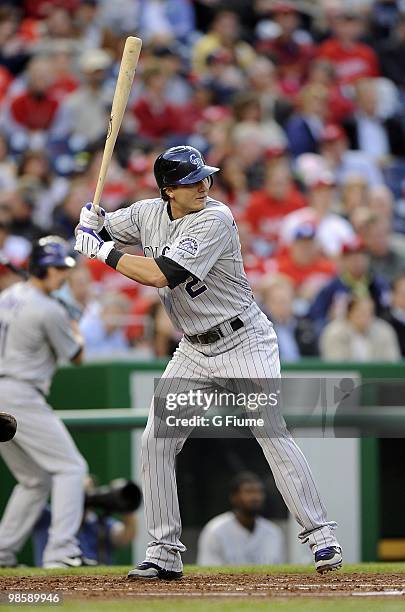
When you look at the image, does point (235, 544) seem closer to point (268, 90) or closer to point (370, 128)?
point (268, 90)

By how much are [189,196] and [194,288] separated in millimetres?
402

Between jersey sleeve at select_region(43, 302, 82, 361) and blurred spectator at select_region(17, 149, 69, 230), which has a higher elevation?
blurred spectator at select_region(17, 149, 69, 230)

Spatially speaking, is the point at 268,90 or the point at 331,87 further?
the point at 331,87

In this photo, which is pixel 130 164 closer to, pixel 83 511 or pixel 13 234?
pixel 13 234

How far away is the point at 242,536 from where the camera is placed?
9281 millimetres

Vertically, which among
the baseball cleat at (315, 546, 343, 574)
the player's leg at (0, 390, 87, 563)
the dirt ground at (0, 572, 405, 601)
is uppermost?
the player's leg at (0, 390, 87, 563)

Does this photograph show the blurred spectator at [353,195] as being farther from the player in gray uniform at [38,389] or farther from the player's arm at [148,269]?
the player's arm at [148,269]

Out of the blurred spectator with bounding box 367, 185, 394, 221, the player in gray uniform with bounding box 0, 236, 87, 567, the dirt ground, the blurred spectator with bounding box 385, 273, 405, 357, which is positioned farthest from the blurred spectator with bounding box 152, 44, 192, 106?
the dirt ground

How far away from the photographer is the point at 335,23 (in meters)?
15.9

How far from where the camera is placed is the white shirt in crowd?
918 cm

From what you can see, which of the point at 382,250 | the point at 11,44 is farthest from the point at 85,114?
the point at 382,250

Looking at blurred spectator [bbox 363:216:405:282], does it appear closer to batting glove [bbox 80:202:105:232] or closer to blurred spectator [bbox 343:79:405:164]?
blurred spectator [bbox 343:79:405:164]

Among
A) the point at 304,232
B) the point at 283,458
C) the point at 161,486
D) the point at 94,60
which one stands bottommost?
the point at 161,486

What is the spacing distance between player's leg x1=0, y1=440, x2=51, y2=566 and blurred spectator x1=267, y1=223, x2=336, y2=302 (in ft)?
12.5
